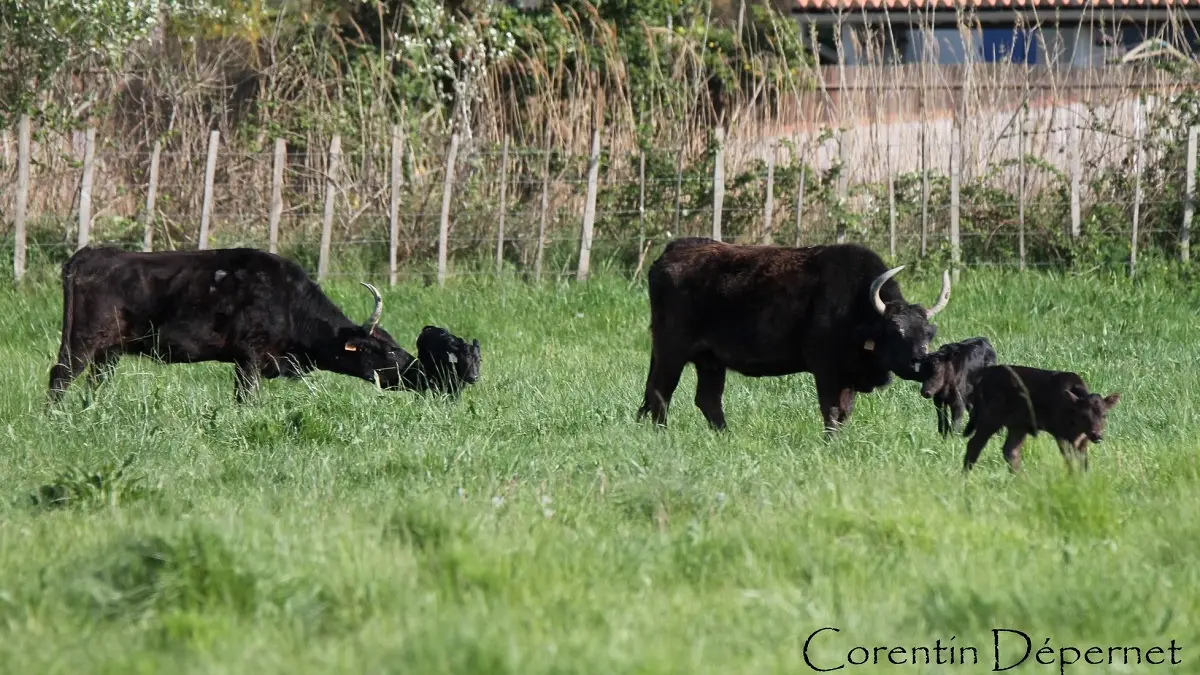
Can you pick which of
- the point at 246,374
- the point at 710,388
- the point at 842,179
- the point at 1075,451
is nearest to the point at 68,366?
the point at 246,374

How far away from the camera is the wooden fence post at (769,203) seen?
57.6 feet

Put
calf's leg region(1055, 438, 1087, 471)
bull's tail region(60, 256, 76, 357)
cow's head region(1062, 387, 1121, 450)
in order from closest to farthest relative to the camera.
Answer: cow's head region(1062, 387, 1121, 450), calf's leg region(1055, 438, 1087, 471), bull's tail region(60, 256, 76, 357)

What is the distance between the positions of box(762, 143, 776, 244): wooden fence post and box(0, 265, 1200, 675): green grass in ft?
25.3

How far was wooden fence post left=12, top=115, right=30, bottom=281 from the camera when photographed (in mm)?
17047

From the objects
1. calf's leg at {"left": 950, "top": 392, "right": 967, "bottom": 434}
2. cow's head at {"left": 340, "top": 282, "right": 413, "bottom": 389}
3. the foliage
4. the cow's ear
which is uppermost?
the foliage

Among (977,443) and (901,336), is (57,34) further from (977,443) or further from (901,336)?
(977,443)

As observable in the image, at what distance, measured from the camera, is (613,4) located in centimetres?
2233

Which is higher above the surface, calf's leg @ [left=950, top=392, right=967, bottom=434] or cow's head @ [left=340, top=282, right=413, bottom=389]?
calf's leg @ [left=950, top=392, right=967, bottom=434]

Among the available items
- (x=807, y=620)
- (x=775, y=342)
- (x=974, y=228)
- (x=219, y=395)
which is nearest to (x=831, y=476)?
(x=807, y=620)

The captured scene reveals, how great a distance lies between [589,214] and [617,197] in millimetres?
828

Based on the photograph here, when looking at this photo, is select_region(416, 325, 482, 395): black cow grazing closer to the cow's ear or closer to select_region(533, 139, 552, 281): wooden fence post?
the cow's ear

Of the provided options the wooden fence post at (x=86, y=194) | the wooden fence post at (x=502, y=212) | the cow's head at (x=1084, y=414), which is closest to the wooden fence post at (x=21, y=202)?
the wooden fence post at (x=86, y=194)

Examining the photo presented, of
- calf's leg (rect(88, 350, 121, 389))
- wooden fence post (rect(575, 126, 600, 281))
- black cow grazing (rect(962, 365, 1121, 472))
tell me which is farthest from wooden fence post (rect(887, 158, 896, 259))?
black cow grazing (rect(962, 365, 1121, 472))

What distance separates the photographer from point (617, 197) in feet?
60.5
